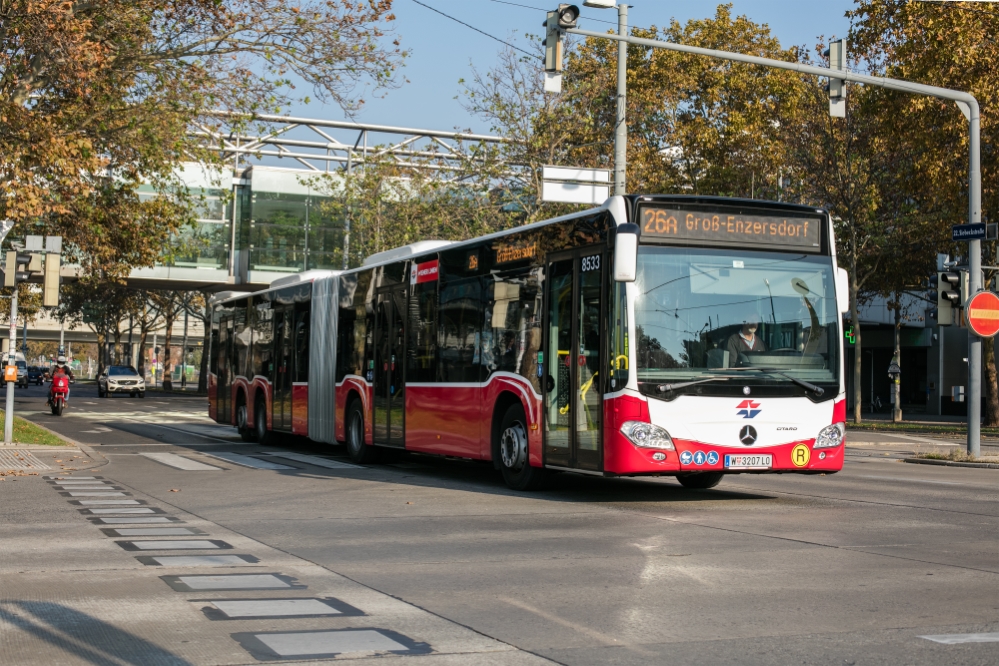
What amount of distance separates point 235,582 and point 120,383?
187ft

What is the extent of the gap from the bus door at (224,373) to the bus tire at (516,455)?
13.8 metres

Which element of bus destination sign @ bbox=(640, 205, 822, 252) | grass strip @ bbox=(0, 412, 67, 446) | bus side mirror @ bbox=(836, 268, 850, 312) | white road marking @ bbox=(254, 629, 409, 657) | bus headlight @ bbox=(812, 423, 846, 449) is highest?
bus destination sign @ bbox=(640, 205, 822, 252)

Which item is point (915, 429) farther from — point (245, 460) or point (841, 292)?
point (841, 292)

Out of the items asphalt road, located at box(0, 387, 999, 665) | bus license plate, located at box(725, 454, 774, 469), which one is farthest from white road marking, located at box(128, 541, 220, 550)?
bus license plate, located at box(725, 454, 774, 469)

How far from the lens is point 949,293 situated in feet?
70.2

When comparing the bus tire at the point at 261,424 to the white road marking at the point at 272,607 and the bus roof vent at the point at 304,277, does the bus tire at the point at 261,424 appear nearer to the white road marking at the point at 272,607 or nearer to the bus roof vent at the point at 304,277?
the bus roof vent at the point at 304,277

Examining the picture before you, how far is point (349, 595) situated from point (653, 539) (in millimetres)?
3376

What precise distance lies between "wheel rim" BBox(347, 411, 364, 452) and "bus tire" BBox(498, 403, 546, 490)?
5386 mm

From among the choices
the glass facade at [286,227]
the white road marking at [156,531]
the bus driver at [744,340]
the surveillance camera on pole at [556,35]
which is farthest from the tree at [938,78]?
the glass facade at [286,227]

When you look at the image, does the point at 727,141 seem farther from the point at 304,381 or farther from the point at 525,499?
the point at 525,499

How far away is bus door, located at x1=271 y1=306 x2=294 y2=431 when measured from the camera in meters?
23.2

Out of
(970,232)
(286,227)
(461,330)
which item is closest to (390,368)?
(461,330)

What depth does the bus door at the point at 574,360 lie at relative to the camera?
41.7ft

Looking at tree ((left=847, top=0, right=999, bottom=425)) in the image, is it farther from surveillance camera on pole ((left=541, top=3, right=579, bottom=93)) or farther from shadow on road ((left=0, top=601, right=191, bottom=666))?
shadow on road ((left=0, top=601, right=191, bottom=666))
